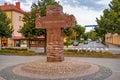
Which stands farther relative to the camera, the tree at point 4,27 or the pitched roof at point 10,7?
the pitched roof at point 10,7

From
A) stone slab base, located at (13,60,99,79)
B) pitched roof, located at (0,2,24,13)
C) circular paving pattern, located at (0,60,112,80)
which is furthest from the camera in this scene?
pitched roof, located at (0,2,24,13)

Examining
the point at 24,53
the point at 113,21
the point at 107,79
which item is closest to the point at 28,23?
the point at 24,53

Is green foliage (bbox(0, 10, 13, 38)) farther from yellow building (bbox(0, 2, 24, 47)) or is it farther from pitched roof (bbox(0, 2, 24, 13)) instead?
pitched roof (bbox(0, 2, 24, 13))

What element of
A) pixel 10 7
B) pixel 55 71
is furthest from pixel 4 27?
pixel 10 7

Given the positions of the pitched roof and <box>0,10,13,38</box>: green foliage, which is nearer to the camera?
<box>0,10,13,38</box>: green foliage

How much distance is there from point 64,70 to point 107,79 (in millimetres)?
2499

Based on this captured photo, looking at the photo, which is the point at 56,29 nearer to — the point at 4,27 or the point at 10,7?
the point at 4,27

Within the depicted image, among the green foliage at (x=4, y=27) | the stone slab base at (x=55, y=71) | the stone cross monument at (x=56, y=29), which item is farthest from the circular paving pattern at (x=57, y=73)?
the green foliage at (x=4, y=27)

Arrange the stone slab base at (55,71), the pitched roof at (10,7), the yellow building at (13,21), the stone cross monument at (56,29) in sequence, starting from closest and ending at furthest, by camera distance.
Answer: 1. the stone slab base at (55,71)
2. the stone cross monument at (56,29)
3. the yellow building at (13,21)
4. the pitched roof at (10,7)

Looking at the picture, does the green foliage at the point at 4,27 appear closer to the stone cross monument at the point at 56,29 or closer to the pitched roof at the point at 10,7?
the stone cross monument at the point at 56,29

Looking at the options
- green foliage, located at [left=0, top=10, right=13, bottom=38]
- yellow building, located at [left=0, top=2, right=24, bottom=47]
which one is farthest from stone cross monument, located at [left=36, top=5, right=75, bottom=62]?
yellow building, located at [left=0, top=2, right=24, bottom=47]

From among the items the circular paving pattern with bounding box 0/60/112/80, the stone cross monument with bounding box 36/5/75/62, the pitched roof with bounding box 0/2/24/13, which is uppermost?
the pitched roof with bounding box 0/2/24/13

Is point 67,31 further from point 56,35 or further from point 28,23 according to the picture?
point 56,35

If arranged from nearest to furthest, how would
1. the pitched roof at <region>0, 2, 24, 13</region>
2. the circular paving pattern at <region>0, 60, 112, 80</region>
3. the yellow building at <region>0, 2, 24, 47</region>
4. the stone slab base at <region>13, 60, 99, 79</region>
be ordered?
the circular paving pattern at <region>0, 60, 112, 80</region>, the stone slab base at <region>13, 60, 99, 79</region>, the yellow building at <region>0, 2, 24, 47</region>, the pitched roof at <region>0, 2, 24, 13</region>
